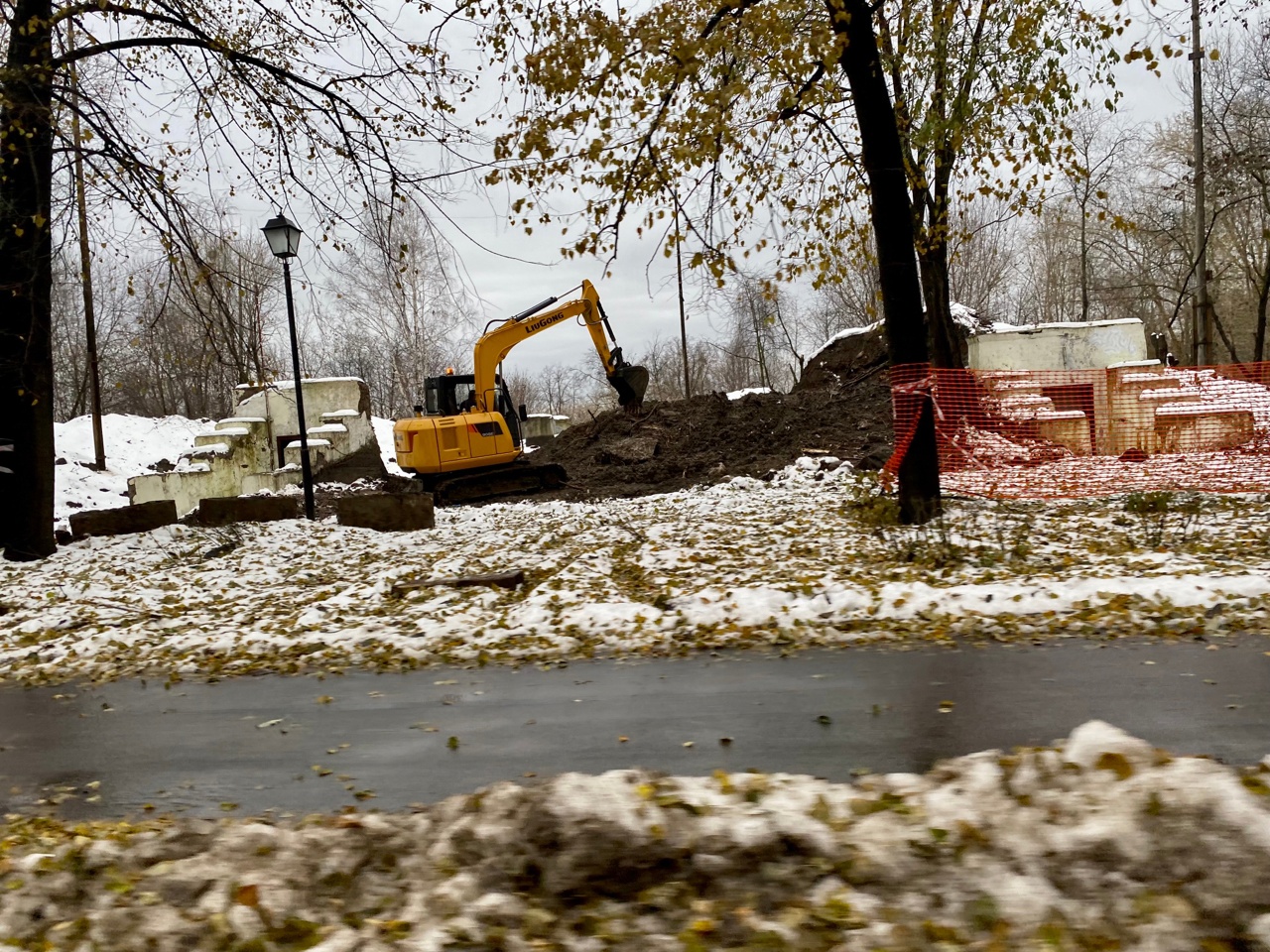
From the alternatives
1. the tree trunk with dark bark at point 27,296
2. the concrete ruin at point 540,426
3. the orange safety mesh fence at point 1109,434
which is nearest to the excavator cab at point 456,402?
the tree trunk with dark bark at point 27,296

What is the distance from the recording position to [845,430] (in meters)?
Result: 18.8

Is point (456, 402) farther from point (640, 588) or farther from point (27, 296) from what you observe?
point (640, 588)

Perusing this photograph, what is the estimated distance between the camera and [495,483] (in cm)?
1861

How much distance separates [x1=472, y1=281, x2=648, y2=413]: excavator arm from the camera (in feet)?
62.1

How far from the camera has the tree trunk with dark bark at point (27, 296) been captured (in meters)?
10.0

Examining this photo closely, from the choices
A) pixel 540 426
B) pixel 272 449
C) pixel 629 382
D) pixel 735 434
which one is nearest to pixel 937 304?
pixel 735 434

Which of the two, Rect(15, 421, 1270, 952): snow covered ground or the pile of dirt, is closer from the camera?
Rect(15, 421, 1270, 952): snow covered ground

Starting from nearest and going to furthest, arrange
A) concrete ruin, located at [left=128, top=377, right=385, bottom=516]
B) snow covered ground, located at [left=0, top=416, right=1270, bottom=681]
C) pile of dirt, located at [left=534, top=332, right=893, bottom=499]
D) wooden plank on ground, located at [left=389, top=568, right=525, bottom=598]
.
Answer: snow covered ground, located at [left=0, top=416, right=1270, bottom=681] < wooden plank on ground, located at [left=389, top=568, right=525, bottom=598] < pile of dirt, located at [left=534, top=332, right=893, bottom=499] < concrete ruin, located at [left=128, top=377, right=385, bottom=516]

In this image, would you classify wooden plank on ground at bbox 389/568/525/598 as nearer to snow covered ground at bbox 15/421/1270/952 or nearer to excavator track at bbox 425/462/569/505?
snow covered ground at bbox 15/421/1270/952

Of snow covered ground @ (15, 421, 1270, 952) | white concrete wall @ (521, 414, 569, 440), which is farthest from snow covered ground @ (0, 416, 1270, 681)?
white concrete wall @ (521, 414, 569, 440)

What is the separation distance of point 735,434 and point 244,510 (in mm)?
9908

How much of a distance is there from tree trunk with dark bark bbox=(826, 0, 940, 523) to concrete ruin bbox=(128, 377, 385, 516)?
47.3 feet

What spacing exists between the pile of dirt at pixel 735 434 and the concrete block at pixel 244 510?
5017 millimetres

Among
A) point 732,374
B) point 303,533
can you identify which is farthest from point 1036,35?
point 732,374
